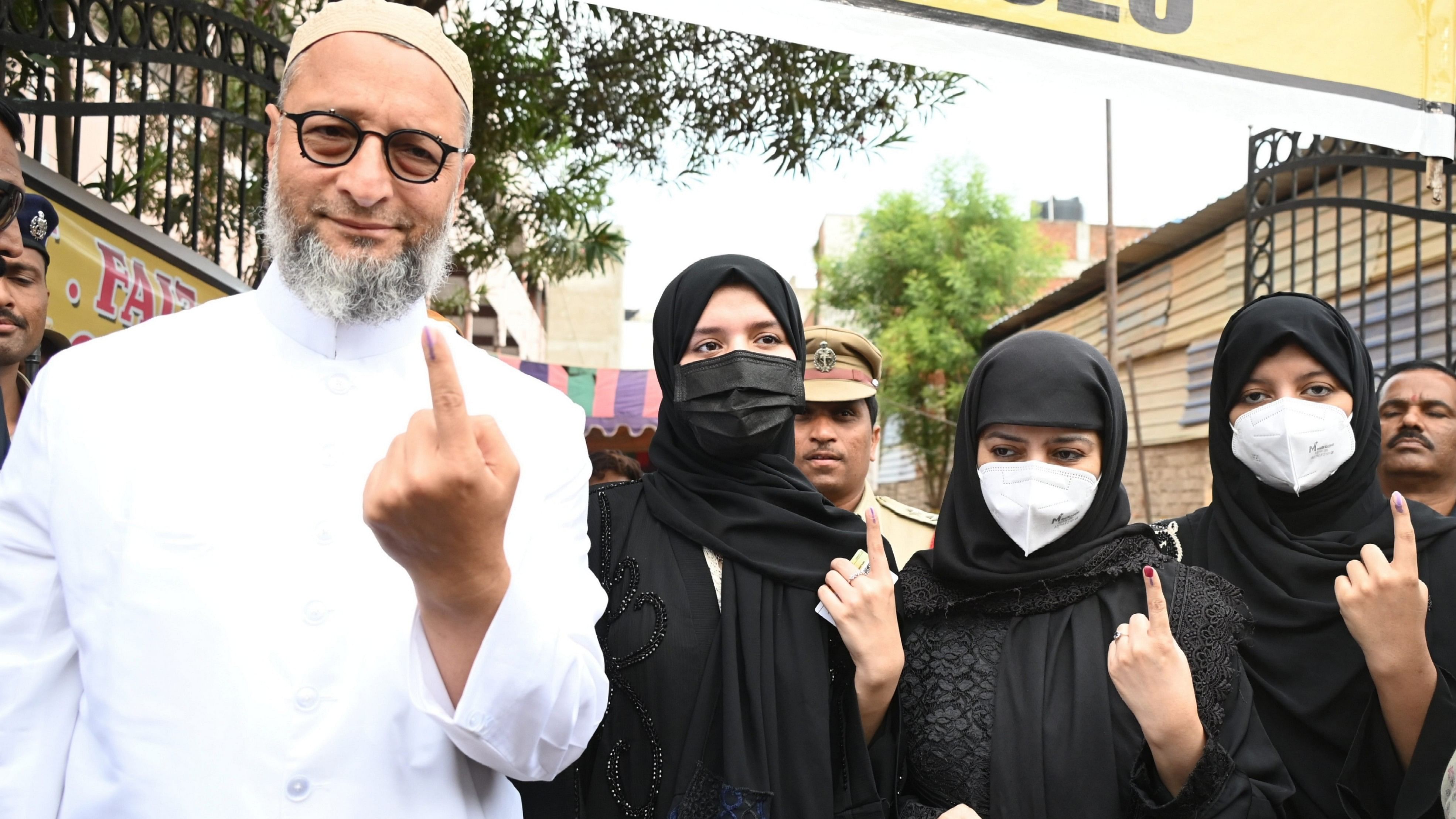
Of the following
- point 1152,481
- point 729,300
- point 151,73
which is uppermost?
point 151,73

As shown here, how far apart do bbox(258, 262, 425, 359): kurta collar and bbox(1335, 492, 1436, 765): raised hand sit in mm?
1919

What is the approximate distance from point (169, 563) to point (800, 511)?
1.29 m

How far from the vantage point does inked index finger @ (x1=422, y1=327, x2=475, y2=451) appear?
111 centimetres

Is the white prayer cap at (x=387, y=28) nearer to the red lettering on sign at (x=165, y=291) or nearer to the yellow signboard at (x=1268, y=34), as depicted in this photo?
the yellow signboard at (x=1268, y=34)

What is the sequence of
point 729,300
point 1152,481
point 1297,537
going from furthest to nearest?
point 1152,481 → point 1297,537 → point 729,300

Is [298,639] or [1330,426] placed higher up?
[1330,426]

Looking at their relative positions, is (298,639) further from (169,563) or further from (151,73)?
(151,73)

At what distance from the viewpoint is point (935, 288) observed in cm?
2198

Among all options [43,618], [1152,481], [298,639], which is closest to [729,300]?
[298,639]

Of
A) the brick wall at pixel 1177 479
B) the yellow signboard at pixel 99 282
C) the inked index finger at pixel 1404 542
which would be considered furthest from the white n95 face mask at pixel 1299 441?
the brick wall at pixel 1177 479

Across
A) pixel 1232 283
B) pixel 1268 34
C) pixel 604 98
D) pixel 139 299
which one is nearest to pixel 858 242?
pixel 1232 283

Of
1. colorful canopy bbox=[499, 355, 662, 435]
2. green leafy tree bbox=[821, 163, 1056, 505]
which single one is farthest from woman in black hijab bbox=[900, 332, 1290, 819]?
green leafy tree bbox=[821, 163, 1056, 505]

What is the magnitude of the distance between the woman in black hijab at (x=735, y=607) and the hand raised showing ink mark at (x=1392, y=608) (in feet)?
3.17

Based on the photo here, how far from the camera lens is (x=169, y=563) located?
137 centimetres
